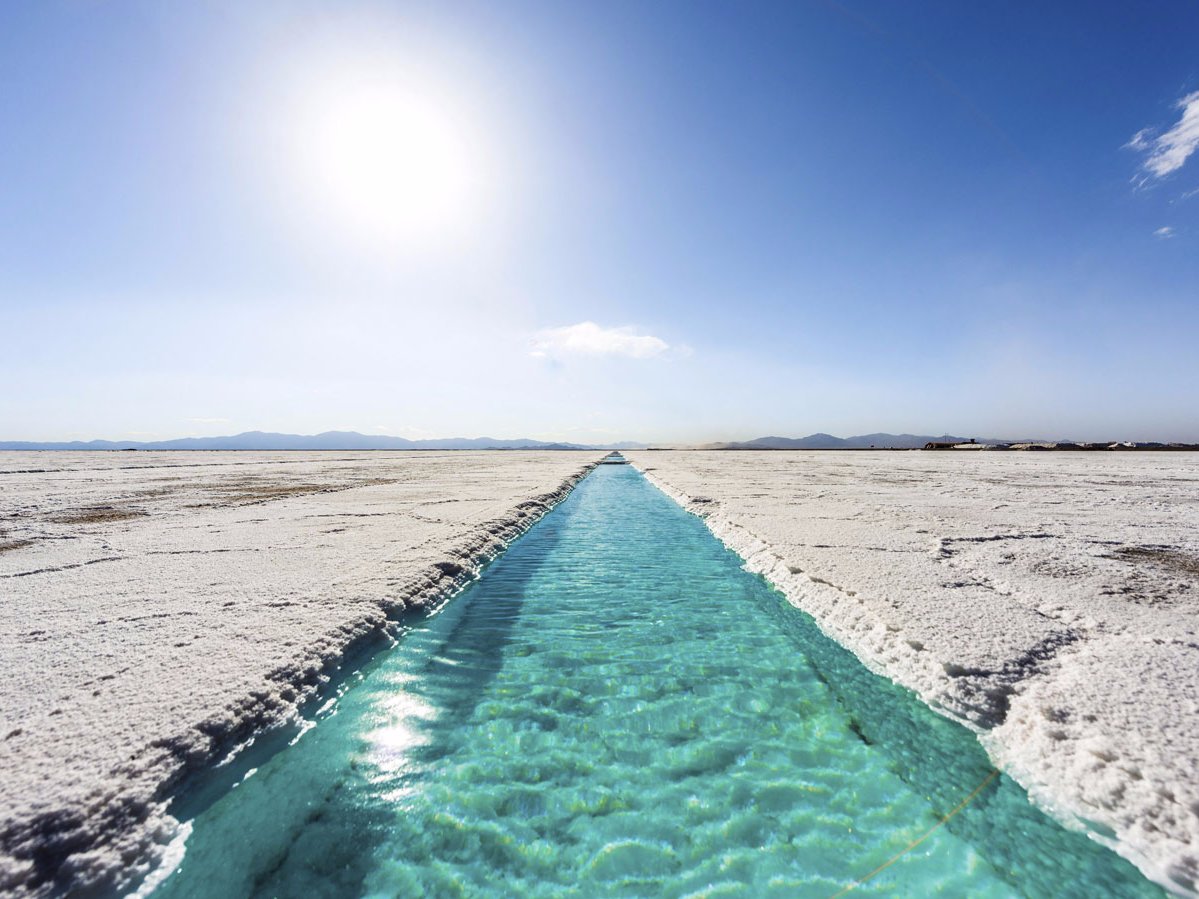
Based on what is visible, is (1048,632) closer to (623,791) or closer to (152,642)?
(623,791)

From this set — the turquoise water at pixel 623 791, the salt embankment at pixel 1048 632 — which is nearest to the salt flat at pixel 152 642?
the turquoise water at pixel 623 791

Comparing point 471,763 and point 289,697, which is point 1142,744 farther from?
point 289,697

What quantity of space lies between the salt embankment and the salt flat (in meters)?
5.57

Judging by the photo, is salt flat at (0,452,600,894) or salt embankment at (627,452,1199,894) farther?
salt embankment at (627,452,1199,894)

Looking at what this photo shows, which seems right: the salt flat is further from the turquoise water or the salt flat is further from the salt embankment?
the salt embankment

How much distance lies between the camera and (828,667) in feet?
16.9

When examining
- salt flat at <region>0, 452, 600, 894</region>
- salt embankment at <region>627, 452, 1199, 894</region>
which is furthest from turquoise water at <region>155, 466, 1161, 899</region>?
salt flat at <region>0, 452, 600, 894</region>

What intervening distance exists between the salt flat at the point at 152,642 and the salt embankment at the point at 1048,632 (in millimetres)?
5573

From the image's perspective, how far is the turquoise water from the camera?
2795 millimetres

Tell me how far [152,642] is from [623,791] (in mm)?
4613

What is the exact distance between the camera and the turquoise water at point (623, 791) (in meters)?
2.79

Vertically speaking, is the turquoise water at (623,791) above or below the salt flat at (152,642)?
below

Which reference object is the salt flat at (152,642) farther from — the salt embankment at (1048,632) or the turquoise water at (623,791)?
the salt embankment at (1048,632)

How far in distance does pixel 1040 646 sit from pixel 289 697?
690 cm
